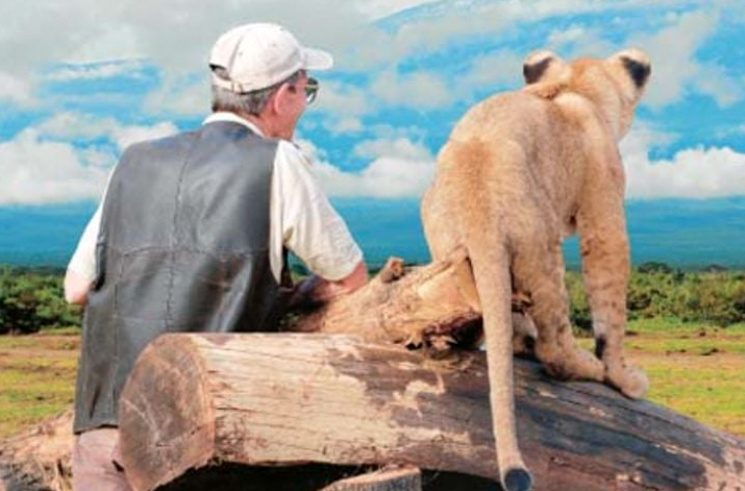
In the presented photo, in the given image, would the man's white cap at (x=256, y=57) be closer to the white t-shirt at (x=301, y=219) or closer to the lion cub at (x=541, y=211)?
the white t-shirt at (x=301, y=219)

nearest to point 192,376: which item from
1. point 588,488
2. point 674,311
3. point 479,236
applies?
point 479,236

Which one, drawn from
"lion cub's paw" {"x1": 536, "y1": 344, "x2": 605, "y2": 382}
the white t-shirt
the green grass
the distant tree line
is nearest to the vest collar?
the white t-shirt

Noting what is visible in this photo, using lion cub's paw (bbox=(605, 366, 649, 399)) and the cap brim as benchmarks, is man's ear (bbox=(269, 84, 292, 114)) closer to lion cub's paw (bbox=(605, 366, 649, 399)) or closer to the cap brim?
the cap brim

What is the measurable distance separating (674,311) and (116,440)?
117 feet

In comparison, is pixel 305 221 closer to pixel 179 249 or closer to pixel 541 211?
pixel 179 249

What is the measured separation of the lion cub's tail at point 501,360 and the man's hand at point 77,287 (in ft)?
4.42

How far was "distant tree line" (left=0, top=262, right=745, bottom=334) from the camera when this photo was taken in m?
37.5

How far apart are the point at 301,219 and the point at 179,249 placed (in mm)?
425

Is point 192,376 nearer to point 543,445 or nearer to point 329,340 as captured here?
point 329,340

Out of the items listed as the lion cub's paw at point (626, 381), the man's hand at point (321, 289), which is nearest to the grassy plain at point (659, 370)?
the lion cub's paw at point (626, 381)

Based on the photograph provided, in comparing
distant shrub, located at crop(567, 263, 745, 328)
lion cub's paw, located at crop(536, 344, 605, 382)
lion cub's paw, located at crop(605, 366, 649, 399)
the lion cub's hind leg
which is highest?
the lion cub's hind leg

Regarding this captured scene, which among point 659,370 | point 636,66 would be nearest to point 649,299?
point 659,370

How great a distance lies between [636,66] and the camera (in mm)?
7105

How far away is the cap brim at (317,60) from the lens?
5355 millimetres
